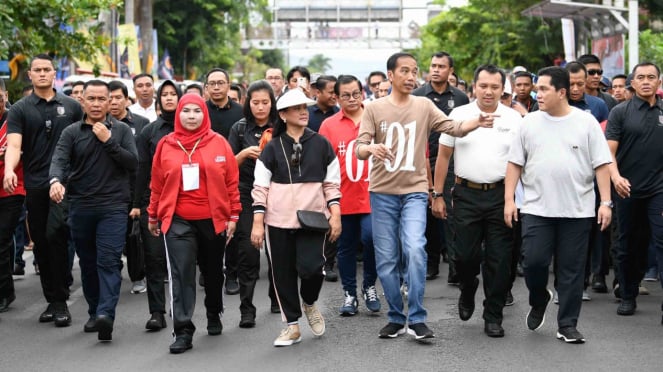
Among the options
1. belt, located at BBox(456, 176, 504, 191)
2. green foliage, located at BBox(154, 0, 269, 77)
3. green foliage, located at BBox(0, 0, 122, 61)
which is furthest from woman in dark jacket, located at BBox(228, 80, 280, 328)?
green foliage, located at BBox(154, 0, 269, 77)

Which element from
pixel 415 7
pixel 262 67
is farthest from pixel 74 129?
pixel 262 67

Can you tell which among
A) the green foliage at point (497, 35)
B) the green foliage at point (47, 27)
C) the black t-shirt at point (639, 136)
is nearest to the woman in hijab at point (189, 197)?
the black t-shirt at point (639, 136)

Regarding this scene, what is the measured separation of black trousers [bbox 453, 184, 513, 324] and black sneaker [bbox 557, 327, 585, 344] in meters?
0.53

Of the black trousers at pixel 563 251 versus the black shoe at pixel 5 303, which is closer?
the black trousers at pixel 563 251

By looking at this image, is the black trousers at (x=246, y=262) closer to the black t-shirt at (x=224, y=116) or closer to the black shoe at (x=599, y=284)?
the black t-shirt at (x=224, y=116)

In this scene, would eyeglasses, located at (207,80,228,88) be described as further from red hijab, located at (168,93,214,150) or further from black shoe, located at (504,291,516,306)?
black shoe, located at (504,291,516,306)

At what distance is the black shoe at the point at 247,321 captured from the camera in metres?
9.36

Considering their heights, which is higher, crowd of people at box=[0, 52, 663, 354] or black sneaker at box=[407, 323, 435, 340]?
crowd of people at box=[0, 52, 663, 354]

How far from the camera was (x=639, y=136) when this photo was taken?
9.84 meters

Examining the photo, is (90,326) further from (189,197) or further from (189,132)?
(189,132)

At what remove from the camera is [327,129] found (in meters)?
10.5

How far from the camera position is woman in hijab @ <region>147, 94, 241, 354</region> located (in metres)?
8.40

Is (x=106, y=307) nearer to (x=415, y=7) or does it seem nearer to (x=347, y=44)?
(x=415, y=7)

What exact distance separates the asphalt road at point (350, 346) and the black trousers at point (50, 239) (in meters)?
0.35
